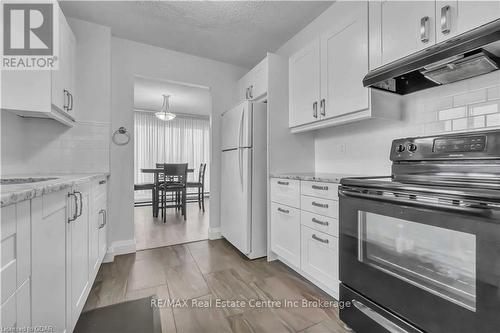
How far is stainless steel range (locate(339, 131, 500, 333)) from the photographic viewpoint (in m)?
0.79

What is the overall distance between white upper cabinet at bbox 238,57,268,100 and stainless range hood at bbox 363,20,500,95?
118cm

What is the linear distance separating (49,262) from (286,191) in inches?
64.3

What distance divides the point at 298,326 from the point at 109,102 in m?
2.70

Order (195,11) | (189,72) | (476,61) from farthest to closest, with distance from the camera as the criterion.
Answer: (189,72) < (195,11) < (476,61)

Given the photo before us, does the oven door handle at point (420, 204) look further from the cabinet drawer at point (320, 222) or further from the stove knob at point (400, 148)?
the stove knob at point (400, 148)

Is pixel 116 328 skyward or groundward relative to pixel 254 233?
groundward

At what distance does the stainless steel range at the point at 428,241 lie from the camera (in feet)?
2.59

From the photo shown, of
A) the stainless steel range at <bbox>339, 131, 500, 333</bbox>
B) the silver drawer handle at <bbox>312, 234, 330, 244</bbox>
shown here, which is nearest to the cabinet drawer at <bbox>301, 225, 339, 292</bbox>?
the silver drawer handle at <bbox>312, 234, 330, 244</bbox>

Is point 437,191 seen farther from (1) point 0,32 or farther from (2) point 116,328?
(1) point 0,32

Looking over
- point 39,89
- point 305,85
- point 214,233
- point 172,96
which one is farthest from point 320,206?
point 172,96

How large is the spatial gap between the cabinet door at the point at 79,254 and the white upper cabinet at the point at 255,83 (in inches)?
72.1

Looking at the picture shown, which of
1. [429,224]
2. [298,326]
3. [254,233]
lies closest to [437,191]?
[429,224]

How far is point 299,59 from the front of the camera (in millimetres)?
2244

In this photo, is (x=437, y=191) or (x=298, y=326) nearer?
(x=437, y=191)
